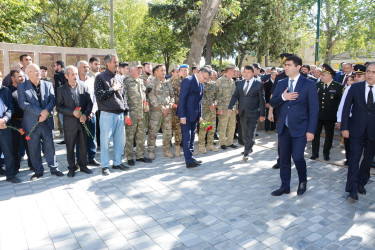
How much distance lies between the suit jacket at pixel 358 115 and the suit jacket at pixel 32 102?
5148 mm

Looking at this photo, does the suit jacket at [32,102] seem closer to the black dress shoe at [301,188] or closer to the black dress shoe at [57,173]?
the black dress shoe at [57,173]

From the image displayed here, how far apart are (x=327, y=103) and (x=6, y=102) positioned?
6.65 meters

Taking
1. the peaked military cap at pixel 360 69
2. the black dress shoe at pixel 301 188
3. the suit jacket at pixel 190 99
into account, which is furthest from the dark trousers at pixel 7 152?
the peaked military cap at pixel 360 69

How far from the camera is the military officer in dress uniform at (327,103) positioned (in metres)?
6.81

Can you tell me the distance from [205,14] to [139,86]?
624cm

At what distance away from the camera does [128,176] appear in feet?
18.6

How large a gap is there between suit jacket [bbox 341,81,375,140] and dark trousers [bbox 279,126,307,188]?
0.85m

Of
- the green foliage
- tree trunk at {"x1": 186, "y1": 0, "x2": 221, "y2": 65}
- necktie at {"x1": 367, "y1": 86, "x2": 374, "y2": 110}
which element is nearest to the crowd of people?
necktie at {"x1": 367, "y1": 86, "x2": 374, "y2": 110}

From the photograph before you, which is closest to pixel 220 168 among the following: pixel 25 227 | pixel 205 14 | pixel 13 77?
pixel 25 227

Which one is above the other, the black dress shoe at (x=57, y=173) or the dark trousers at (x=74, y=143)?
the dark trousers at (x=74, y=143)

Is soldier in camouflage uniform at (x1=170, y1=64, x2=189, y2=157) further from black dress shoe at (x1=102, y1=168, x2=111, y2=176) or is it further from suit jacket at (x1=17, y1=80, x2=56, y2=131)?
suit jacket at (x1=17, y1=80, x2=56, y2=131)

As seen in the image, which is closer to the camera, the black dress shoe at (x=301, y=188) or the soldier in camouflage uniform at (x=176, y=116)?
the black dress shoe at (x=301, y=188)

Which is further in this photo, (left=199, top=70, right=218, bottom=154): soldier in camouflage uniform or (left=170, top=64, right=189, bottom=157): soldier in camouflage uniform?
(left=199, top=70, right=218, bottom=154): soldier in camouflage uniform

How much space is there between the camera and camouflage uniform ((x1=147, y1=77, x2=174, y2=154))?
6.79 meters
